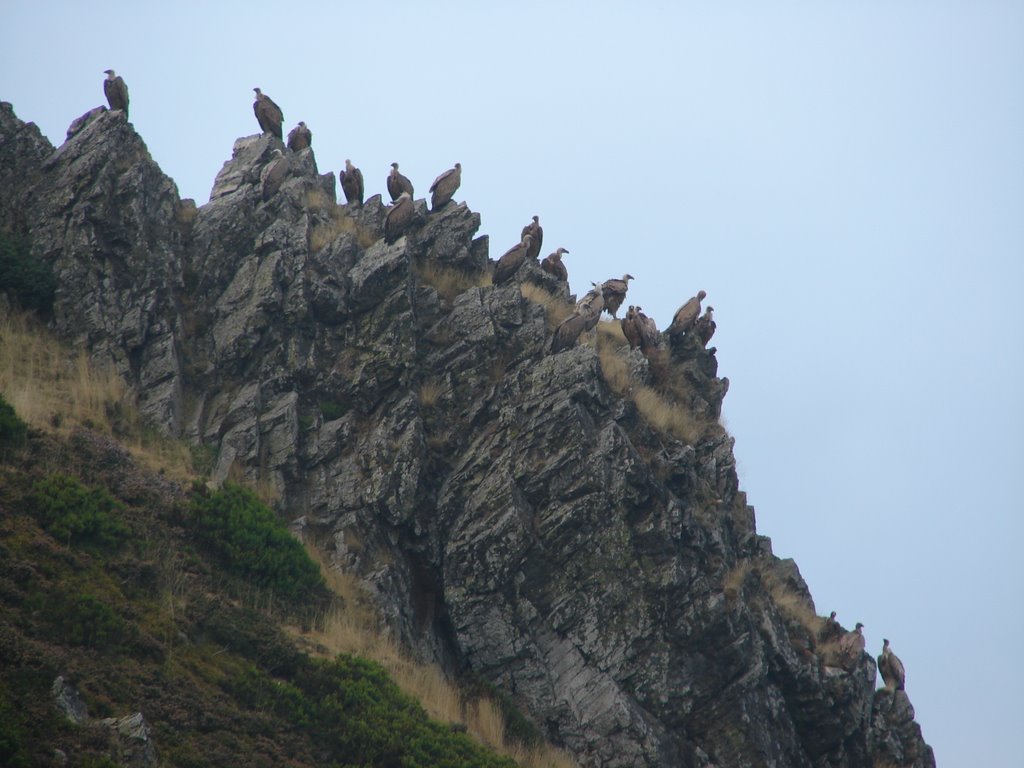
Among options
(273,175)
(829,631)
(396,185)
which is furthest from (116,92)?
(829,631)

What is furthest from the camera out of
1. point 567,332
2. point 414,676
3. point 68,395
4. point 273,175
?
point 273,175

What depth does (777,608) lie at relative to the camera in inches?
930

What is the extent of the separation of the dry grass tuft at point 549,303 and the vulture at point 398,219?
307cm

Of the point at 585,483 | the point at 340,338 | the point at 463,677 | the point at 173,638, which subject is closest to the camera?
the point at 173,638

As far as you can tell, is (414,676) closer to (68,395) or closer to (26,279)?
(68,395)

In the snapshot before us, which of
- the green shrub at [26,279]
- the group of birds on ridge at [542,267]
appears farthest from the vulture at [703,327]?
the green shrub at [26,279]

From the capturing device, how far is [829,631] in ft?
81.0

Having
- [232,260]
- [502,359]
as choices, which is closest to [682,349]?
[502,359]

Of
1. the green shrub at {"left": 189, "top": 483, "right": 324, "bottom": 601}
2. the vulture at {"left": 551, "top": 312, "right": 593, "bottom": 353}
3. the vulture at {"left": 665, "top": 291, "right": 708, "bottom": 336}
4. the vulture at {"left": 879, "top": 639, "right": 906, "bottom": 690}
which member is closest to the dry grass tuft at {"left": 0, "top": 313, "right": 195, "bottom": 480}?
the green shrub at {"left": 189, "top": 483, "right": 324, "bottom": 601}

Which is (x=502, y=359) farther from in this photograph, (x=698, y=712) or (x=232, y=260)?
(x=698, y=712)

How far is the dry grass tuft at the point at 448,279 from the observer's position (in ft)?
82.7

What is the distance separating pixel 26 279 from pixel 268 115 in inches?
388

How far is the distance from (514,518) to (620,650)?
119 inches

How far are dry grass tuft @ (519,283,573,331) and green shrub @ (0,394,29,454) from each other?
10974 millimetres
